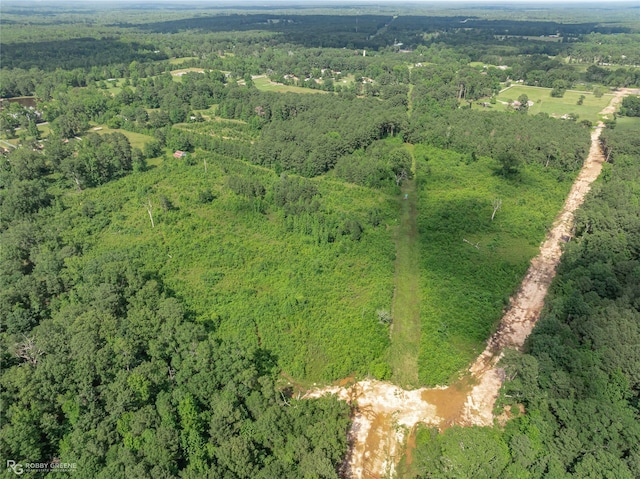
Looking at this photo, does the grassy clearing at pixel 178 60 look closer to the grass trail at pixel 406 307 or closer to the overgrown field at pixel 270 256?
the overgrown field at pixel 270 256

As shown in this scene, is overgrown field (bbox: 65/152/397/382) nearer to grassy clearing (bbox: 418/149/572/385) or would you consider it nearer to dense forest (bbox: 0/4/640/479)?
dense forest (bbox: 0/4/640/479)

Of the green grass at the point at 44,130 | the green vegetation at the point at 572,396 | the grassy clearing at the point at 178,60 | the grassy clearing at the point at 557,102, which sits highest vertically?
the grassy clearing at the point at 178,60

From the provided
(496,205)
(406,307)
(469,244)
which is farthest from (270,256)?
(496,205)

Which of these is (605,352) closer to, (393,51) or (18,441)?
(18,441)

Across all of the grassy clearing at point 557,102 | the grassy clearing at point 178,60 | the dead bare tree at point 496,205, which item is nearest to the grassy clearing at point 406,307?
the dead bare tree at point 496,205

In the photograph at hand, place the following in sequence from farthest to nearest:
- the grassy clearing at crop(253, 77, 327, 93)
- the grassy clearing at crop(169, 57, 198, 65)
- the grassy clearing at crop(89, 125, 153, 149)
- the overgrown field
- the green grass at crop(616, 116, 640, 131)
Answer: the grassy clearing at crop(169, 57, 198, 65) → the grassy clearing at crop(253, 77, 327, 93) → the green grass at crop(616, 116, 640, 131) → the grassy clearing at crop(89, 125, 153, 149) → the overgrown field

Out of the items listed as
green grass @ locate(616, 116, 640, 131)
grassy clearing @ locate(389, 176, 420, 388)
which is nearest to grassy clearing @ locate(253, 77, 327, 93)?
green grass @ locate(616, 116, 640, 131)
